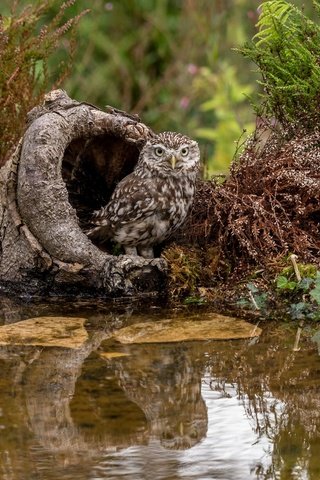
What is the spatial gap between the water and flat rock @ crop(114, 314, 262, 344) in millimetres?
78

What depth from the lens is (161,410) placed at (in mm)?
3445

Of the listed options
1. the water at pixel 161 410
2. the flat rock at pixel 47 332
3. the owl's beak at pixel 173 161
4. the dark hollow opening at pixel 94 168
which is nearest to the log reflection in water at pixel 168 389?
the water at pixel 161 410

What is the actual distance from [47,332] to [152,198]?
1085mm

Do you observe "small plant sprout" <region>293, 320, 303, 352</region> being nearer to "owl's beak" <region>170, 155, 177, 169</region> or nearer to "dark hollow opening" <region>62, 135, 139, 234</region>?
"owl's beak" <region>170, 155, 177, 169</region>

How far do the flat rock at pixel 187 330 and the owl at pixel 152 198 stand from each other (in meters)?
0.71

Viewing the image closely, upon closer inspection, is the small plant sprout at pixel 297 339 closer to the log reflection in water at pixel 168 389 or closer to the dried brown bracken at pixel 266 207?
the log reflection in water at pixel 168 389

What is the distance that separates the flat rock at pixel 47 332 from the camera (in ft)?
13.9

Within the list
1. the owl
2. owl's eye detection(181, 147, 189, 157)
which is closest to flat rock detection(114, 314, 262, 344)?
the owl

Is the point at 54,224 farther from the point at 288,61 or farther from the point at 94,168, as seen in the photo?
the point at 288,61

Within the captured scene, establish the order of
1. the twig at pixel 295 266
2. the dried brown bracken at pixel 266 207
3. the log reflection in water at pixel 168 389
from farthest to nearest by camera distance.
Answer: the dried brown bracken at pixel 266 207, the twig at pixel 295 266, the log reflection in water at pixel 168 389

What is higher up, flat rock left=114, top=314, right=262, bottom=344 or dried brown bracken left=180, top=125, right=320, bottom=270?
dried brown bracken left=180, top=125, right=320, bottom=270

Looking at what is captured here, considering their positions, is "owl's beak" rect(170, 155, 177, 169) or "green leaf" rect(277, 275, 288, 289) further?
"owl's beak" rect(170, 155, 177, 169)

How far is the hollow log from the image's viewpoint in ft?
16.6

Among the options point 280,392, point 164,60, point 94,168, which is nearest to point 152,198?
→ point 94,168
